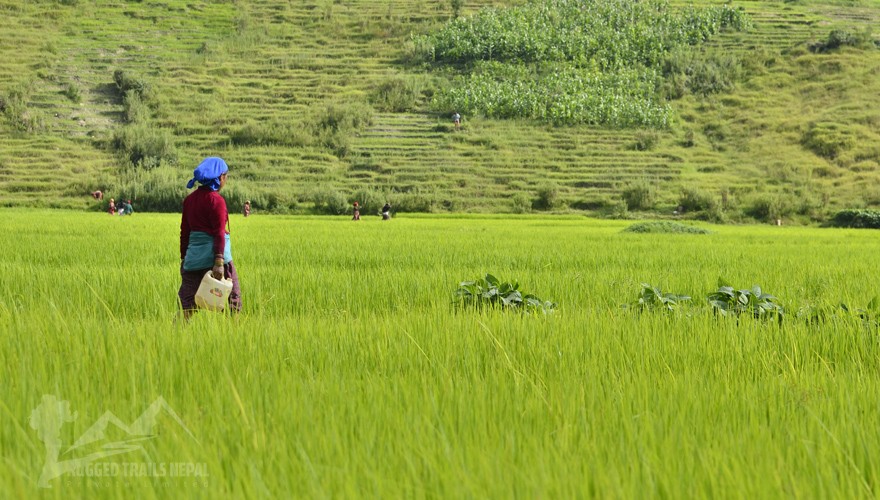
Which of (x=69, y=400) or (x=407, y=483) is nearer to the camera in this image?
(x=407, y=483)

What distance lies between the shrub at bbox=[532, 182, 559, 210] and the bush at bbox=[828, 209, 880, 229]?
11.8 meters

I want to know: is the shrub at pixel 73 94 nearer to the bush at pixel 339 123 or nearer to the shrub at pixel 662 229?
the bush at pixel 339 123

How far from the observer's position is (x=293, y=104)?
1858 inches

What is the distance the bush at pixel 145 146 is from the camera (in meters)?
38.6

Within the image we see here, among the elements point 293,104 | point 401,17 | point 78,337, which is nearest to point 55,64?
point 293,104

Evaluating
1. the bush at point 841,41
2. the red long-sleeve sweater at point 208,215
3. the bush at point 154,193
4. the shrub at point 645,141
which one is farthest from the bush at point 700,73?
the red long-sleeve sweater at point 208,215

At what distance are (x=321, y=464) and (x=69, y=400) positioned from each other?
0.90 m

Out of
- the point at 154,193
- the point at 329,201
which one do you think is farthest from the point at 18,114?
the point at 329,201

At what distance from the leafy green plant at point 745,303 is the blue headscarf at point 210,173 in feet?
9.42

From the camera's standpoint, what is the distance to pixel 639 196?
34625mm

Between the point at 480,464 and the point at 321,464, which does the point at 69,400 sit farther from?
the point at 480,464

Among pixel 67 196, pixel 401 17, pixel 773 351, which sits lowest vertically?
pixel 67 196

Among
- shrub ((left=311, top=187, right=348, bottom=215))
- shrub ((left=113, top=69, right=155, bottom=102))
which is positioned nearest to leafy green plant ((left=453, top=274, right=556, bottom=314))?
shrub ((left=311, top=187, right=348, bottom=215))

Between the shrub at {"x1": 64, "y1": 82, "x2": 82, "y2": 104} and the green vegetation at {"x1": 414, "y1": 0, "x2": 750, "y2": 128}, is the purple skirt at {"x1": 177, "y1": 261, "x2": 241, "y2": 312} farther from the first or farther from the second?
the shrub at {"x1": 64, "y1": 82, "x2": 82, "y2": 104}
